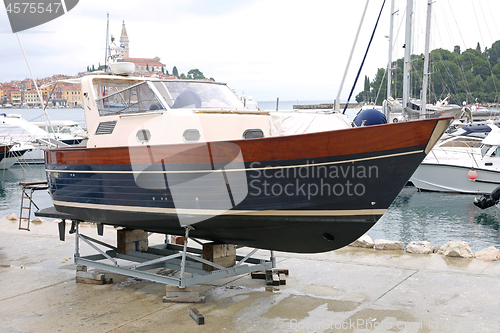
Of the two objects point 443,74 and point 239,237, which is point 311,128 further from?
point 443,74

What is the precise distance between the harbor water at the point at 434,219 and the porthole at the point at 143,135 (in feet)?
26.3

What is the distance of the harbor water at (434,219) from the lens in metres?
12.2

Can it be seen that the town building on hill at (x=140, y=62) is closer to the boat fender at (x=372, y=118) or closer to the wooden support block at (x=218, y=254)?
the wooden support block at (x=218, y=254)

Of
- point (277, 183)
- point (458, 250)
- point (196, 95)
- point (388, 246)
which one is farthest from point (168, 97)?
point (458, 250)

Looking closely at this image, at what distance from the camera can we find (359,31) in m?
6.51

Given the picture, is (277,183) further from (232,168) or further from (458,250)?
(458,250)

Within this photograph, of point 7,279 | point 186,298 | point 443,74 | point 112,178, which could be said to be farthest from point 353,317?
point 443,74

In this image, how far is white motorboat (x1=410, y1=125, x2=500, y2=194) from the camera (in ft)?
56.6

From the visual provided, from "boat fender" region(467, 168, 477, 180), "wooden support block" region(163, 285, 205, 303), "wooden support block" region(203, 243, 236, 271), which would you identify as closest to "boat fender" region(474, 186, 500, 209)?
"boat fender" region(467, 168, 477, 180)

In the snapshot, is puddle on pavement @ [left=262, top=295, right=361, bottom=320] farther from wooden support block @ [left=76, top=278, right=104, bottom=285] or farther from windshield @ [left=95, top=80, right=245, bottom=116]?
windshield @ [left=95, top=80, right=245, bottom=116]

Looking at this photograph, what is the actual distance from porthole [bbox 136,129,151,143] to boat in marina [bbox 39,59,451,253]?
23mm

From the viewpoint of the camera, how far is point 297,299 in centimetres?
558

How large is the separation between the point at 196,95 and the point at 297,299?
287 cm

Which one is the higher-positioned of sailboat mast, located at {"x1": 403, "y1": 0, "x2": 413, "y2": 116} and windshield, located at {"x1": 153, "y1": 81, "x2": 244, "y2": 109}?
sailboat mast, located at {"x1": 403, "y1": 0, "x2": 413, "y2": 116}
